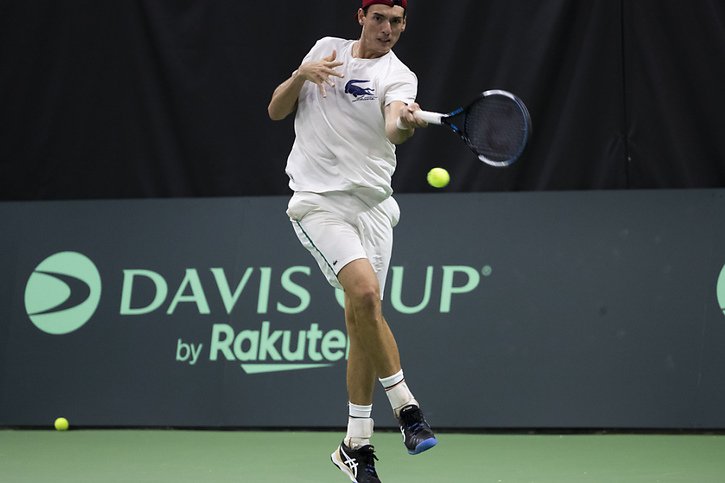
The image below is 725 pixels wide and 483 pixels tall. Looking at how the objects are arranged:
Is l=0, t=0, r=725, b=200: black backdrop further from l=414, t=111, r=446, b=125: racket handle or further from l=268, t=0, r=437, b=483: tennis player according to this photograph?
l=414, t=111, r=446, b=125: racket handle

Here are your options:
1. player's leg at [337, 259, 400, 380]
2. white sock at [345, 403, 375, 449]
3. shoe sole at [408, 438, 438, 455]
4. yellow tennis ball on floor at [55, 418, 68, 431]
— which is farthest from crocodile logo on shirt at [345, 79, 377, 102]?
yellow tennis ball on floor at [55, 418, 68, 431]

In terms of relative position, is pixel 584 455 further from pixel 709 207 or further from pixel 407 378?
pixel 709 207

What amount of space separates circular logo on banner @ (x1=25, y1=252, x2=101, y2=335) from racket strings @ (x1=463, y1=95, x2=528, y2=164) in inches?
129

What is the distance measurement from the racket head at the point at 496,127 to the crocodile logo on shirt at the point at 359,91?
1.34ft

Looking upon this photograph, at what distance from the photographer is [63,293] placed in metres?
6.99

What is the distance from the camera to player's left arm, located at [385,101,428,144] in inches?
→ 165

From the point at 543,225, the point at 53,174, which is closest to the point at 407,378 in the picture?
the point at 543,225

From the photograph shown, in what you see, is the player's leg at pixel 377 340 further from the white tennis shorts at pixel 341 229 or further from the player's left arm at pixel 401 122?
the player's left arm at pixel 401 122

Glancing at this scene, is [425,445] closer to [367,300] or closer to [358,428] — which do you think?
[358,428]

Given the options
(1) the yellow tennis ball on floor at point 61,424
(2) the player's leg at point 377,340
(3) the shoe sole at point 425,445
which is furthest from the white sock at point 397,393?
(1) the yellow tennis ball on floor at point 61,424

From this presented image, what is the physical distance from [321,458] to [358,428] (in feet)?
3.68

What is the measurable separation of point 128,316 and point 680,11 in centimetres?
365

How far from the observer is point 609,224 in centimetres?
657

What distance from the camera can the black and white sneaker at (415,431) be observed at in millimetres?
4254
